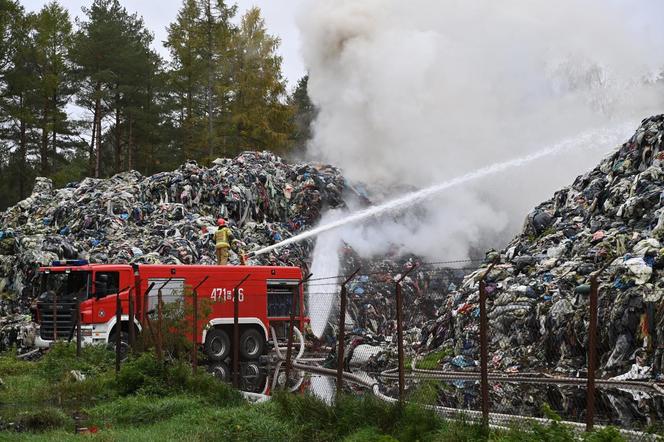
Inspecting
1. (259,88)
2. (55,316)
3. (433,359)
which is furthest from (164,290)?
(259,88)

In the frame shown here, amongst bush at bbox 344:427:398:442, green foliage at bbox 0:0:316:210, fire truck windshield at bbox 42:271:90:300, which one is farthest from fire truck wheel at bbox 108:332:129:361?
green foliage at bbox 0:0:316:210

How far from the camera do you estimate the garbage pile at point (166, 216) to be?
878 inches

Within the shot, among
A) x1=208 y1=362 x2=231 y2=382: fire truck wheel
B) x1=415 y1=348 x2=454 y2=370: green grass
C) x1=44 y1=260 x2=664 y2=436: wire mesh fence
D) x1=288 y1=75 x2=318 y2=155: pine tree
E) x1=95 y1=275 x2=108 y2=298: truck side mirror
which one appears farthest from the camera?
x1=288 y1=75 x2=318 y2=155: pine tree

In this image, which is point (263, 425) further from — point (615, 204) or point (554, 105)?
point (554, 105)

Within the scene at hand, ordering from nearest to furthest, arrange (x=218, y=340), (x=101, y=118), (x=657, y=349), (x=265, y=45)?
1. (x=657, y=349)
2. (x=218, y=340)
3. (x=265, y=45)
4. (x=101, y=118)

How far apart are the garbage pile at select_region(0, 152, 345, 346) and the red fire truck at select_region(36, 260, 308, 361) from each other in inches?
163

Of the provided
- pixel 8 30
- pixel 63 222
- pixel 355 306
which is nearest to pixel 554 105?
pixel 355 306

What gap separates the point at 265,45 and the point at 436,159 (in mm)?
16289

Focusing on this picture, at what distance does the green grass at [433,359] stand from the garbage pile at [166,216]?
8.84 metres

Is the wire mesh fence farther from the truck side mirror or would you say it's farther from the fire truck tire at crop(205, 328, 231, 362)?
the truck side mirror

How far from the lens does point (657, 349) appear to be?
11773 millimetres

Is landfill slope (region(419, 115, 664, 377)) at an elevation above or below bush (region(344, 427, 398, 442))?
above

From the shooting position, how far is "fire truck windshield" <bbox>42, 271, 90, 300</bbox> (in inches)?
660

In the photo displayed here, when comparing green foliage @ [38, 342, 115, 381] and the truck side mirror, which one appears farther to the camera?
the truck side mirror
